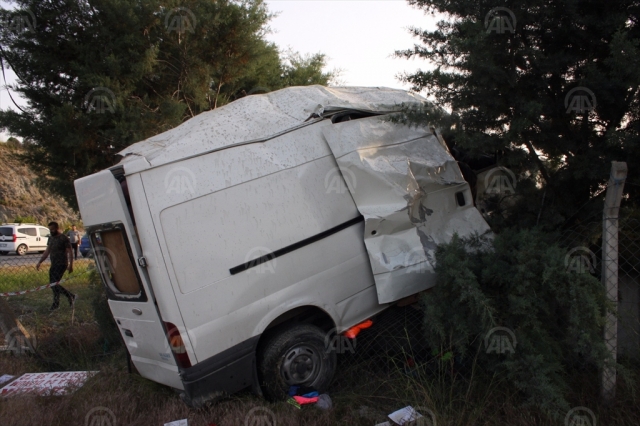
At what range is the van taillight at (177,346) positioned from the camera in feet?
12.5

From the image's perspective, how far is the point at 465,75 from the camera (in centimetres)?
455

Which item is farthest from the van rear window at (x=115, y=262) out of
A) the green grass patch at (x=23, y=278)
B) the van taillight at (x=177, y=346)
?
the green grass patch at (x=23, y=278)

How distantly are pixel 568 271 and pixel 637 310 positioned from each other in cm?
108

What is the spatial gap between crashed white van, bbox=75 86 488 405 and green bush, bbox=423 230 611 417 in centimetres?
71

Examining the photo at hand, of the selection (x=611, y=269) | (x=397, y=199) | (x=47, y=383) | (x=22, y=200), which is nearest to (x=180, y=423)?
(x=47, y=383)

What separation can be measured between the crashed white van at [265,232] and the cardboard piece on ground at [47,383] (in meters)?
A: 0.82

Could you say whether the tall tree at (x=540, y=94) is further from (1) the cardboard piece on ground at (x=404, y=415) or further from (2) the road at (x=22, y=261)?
(2) the road at (x=22, y=261)

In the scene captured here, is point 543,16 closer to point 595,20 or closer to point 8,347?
point 595,20

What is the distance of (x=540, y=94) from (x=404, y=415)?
3281 mm

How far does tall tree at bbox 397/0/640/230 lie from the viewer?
4.21 m

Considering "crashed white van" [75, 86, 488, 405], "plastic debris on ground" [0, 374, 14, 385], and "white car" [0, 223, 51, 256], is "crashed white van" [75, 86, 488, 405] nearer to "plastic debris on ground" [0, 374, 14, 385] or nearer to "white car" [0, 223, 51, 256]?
"plastic debris on ground" [0, 374, 14, 385]

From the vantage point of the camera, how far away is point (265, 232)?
4.20m

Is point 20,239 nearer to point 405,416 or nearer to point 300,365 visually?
point 300,365

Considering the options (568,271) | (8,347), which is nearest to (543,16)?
(568,271)
